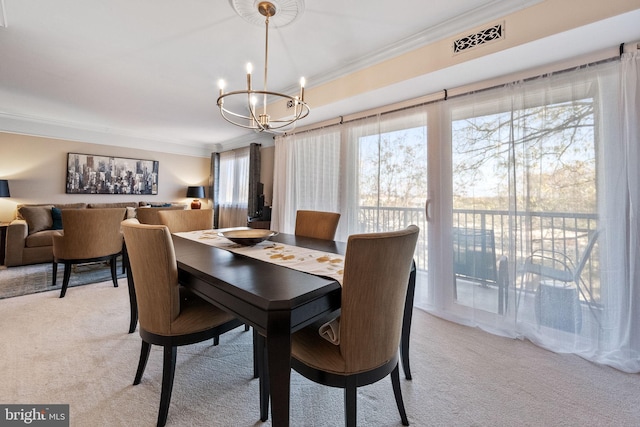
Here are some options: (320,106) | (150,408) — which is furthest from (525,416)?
(320,106)

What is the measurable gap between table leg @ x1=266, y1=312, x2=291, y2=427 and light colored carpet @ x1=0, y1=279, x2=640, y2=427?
1.72 ft

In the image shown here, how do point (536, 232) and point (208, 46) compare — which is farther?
point (208, 46)

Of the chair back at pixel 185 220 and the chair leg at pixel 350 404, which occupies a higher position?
the chair back at pixel 185 220

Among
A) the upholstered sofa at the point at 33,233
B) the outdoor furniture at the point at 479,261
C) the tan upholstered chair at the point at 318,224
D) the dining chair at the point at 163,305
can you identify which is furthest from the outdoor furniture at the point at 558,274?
the upholstered sofa at the point at 33,233

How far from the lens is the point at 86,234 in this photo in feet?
9.39

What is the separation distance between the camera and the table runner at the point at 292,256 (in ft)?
4.34

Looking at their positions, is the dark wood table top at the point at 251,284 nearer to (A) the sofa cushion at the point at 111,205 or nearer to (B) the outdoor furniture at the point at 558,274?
(B) the outdoor furniture at the point at 558,274

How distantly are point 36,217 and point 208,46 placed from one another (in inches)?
161

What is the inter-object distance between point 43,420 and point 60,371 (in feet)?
1.33

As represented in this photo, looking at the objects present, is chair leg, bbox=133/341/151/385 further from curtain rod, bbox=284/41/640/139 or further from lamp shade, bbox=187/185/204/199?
lamp shade, bbox=187/185/204/199

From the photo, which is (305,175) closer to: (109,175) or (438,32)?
(438,32)

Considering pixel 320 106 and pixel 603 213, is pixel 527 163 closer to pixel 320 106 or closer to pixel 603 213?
pixel 603 213

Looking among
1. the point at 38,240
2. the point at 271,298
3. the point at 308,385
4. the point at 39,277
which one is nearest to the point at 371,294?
the point at 271,298

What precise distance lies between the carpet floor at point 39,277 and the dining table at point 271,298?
8.98 feet
